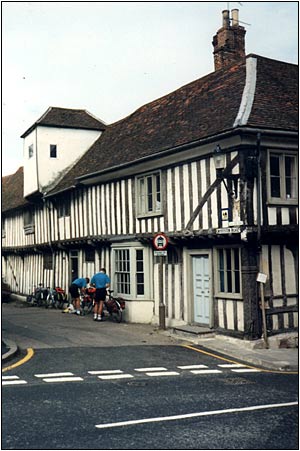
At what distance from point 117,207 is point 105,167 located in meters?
1.53

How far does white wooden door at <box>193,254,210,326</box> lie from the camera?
45.8ft

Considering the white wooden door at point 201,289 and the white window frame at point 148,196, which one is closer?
the white wooden door at point 201,289

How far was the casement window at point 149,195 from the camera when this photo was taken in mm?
16031

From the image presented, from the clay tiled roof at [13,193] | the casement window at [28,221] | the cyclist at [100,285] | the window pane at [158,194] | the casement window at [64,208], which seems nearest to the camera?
the window pane at [158,194]

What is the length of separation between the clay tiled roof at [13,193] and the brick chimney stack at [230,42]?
43.7 ft

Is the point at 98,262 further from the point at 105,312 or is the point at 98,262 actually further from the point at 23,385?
the point at 23,385

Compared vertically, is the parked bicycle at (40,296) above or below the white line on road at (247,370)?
above

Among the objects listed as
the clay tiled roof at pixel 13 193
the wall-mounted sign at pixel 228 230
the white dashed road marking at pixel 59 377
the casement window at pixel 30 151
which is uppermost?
the casement window at pixel 30 151

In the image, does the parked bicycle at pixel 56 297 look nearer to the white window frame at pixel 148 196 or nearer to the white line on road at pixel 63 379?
the white window frame at pixel 148 196

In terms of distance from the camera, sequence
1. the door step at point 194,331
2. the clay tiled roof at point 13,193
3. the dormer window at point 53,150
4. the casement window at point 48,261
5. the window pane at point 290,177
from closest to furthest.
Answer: the window pane at point 290,177 → the door step at point 194,331 → the dormer window at point 53,150 → the casement window at point 48,261 → the clay tiled roof at point 13,193

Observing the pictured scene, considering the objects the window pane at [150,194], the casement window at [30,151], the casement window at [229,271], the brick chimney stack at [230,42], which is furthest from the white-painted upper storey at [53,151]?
the casement window at [229,271]

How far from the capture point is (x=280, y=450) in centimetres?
562

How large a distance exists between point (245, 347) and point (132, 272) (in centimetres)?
566

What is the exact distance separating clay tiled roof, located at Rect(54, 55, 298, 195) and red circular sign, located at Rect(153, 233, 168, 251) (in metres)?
2.47
